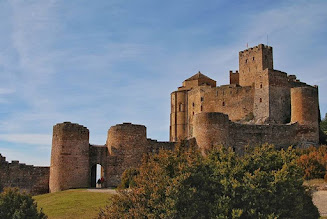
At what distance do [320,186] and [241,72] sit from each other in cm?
3150

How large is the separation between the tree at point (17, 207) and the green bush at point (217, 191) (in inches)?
154

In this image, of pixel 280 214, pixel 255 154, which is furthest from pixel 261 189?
pixel 255 154

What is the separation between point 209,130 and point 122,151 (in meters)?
7.44

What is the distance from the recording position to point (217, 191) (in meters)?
21.6

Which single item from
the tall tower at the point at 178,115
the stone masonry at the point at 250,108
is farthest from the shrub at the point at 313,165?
the tall tower at the point at 178,115

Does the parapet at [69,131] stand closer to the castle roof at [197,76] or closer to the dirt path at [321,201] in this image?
the dirt path at [321,201]

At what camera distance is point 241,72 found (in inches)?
2435

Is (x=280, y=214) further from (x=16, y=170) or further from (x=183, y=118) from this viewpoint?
(x=183, y=118)

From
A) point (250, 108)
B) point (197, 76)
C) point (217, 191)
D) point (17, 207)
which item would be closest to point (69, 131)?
point (17, 207)

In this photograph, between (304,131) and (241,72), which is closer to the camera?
(304,131)

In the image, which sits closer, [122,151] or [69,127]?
[69,127]

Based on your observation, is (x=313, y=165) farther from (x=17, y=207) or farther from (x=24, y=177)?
(x=24, y=177)

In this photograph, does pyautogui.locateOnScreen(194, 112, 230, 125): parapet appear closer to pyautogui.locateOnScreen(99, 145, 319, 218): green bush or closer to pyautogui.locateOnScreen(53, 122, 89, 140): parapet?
pyautogui.locateOnScreen(53, 122, 89, 140): parapet

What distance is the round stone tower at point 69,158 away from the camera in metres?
37.8
